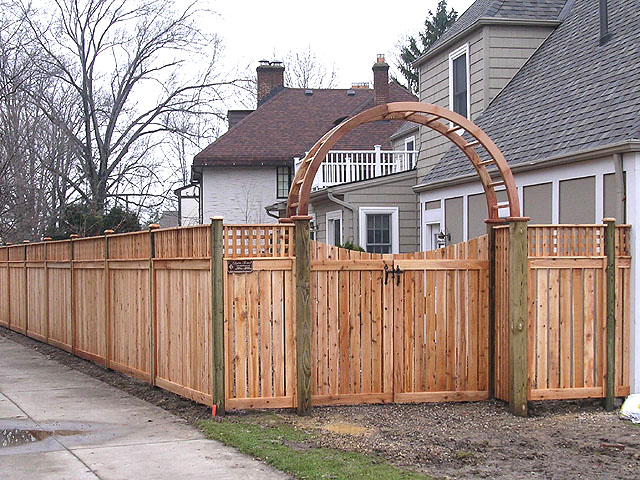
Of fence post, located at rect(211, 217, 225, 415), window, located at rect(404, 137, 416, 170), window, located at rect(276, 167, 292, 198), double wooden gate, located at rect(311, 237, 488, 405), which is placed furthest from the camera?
window, located at rect(276, 167, 292, 198)

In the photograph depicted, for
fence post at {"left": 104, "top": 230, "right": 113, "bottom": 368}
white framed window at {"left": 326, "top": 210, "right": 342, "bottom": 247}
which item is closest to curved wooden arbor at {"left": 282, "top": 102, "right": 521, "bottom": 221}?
fence post at {"left": 104, "top": 230, "right": 113, "bottom": 368}

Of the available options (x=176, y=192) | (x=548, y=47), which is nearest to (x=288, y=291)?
(x=548, y=47)

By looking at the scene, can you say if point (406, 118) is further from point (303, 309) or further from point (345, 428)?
point (345, 428)

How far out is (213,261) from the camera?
8.58 m

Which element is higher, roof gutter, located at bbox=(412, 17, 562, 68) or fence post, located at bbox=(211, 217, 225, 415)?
roof gutter, located at bbox=(412, 17, 562, 68)

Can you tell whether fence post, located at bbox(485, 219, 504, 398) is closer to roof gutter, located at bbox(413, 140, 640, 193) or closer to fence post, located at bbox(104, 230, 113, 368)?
roof gutter, located at bbox(413, 140, 640, 193)

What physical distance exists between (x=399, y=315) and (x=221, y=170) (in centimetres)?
2323

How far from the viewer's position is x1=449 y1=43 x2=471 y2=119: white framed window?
16.3 meters

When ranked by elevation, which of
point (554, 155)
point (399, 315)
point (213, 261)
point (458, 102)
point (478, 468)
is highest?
point (458, 102)

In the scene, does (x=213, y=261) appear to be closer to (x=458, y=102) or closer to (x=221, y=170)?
(x=458, y=102)

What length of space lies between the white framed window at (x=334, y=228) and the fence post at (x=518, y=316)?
37.6ft

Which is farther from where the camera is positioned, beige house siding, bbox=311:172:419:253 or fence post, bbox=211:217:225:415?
beige house siding, bbox=311:172:419:253

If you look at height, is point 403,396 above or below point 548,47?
below

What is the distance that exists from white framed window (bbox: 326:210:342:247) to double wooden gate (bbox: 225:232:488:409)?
10971 mm
